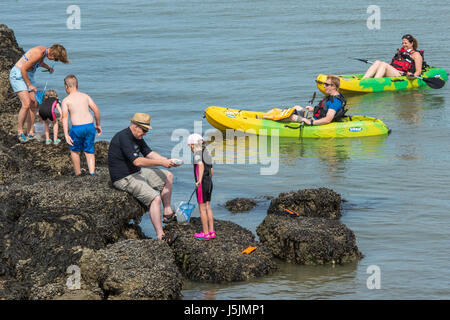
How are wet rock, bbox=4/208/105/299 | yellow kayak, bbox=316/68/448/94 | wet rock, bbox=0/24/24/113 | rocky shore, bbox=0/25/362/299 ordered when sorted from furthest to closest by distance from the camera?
yellow kayak, bbox=316/68/448/94, wet rock, bbox=0/24/24/113, wet rock, bbox=4/208/105/299, rocky shore, bbox=0/25/362/299

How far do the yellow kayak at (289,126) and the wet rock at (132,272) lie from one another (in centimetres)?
763

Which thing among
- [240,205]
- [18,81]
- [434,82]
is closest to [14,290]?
[240,205]

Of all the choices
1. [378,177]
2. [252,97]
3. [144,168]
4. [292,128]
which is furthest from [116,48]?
[144,168]

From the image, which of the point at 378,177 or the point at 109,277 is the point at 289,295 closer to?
the point at 109,277

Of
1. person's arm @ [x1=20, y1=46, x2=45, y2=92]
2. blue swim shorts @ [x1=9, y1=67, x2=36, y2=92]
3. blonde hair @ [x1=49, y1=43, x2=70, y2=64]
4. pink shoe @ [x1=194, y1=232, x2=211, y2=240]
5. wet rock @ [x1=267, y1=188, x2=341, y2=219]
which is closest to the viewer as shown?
pink shoe @ [x1=194, y1=232, x2=211, y2=240]

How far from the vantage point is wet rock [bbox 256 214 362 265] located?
8.28 metres

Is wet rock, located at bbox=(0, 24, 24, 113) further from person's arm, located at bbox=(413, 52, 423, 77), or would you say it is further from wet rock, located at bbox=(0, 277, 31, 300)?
person's arm, located at bbox=(413, 52, 423, 77)

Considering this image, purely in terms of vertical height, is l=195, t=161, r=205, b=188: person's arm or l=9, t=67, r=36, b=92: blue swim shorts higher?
l=9, t=67, r=36, b=92: blue swim shorts

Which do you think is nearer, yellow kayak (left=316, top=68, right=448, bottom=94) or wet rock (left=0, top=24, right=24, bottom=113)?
wet rock (left=0, top=24, right=24, bottom=113)

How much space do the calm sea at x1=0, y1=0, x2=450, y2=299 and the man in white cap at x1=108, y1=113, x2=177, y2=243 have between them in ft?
3.54

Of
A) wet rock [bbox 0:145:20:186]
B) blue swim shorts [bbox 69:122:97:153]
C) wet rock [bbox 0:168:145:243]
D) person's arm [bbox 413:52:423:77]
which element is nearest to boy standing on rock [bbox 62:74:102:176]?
blue swim shorts [bbox 69:122:97:153]

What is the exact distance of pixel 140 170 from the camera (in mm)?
8828

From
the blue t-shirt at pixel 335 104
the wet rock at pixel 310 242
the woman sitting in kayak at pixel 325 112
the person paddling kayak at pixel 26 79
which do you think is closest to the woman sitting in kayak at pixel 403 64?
the woman sitting in kayak at pixel 325 112

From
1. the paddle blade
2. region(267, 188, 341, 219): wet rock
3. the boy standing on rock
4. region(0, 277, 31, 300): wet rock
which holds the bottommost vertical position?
region(0, 277, 31, 300): wet rock
